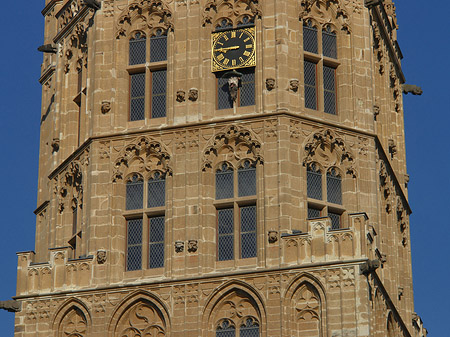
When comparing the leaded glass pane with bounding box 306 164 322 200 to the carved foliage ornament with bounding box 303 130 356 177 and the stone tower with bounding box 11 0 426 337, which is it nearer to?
the stone tower with bounding box 11 0 426 337

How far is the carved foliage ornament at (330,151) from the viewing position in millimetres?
54125

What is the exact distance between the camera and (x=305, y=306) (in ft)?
168

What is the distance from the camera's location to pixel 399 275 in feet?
188

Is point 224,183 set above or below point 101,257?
above

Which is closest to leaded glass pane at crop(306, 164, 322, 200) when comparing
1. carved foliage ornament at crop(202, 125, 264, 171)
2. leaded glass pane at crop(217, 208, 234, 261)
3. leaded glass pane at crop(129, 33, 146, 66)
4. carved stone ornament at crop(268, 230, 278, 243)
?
carved foliage ornament at crop(202, 125, 264, 171)

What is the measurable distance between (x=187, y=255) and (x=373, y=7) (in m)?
10.4

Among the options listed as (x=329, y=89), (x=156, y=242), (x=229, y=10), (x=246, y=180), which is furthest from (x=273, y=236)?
(x=229, y=10)

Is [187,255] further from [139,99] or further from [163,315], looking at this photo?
[139,99]

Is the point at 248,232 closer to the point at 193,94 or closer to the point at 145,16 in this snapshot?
the point at 193,94

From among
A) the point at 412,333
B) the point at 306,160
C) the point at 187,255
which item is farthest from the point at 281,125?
the point at 412,333

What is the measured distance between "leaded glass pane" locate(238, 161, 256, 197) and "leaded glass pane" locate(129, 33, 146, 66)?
494cm

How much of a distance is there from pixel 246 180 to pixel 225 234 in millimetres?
1703

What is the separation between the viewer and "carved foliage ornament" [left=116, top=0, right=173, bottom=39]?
56469 millimetres

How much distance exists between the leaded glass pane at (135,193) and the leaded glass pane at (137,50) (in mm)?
3787
